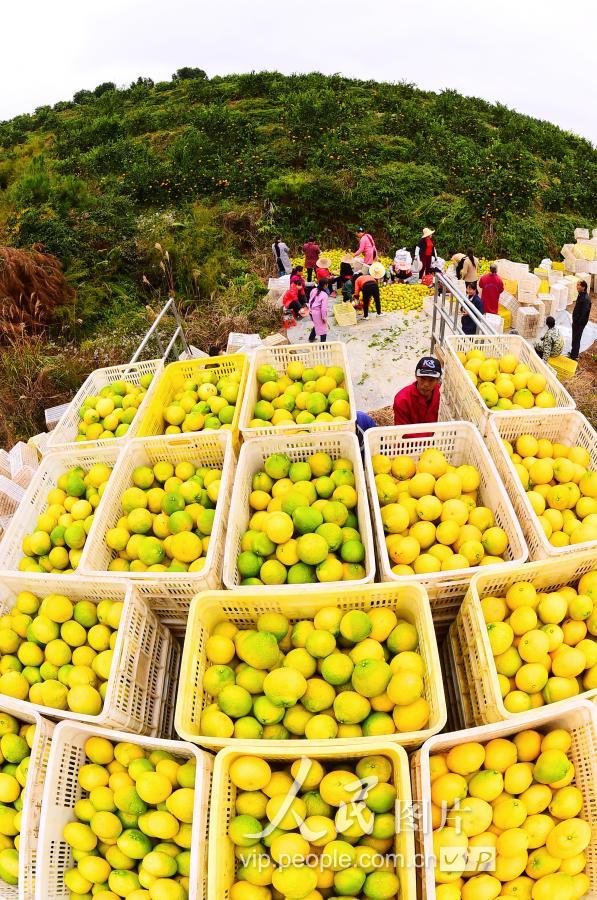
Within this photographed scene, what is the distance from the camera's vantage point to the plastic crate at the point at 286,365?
3631 mm

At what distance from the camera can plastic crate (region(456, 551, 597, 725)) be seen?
223 cm

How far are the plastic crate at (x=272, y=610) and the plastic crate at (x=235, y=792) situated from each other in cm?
10

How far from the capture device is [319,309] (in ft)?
26.2

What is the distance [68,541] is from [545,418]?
129 inches

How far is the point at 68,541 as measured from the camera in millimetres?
3242

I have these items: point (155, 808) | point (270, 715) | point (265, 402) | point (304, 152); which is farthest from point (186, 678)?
point (304, 152)

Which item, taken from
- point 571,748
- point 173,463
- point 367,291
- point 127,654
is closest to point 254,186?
point 367,291

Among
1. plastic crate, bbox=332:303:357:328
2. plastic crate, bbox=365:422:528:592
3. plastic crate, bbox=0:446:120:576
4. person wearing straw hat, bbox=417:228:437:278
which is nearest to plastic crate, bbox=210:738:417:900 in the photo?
plastic crate, bbox=365:422:528:592

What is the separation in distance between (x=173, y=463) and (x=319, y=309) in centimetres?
490

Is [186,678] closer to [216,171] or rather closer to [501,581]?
[501,581]

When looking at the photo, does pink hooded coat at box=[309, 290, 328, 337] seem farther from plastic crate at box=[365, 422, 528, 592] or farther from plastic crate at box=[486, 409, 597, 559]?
plastic crate at box=[486, 409, 597, 559]

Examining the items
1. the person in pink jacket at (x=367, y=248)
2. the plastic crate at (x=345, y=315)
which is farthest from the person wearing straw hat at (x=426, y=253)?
the plastic crate at (x=345, y=315)

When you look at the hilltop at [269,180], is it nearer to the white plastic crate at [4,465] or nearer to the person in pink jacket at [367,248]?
the person in pink jacket at [367,248]

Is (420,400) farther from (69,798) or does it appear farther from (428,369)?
(69,798)
